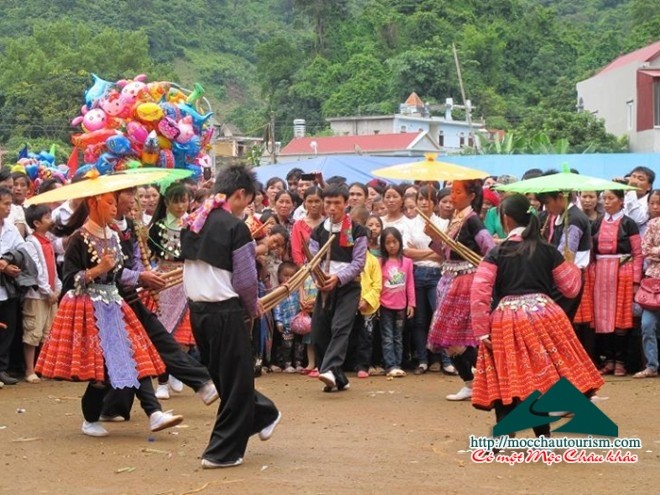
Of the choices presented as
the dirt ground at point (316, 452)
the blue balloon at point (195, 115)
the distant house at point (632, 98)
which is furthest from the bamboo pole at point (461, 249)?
the distant house at point (632, 98)

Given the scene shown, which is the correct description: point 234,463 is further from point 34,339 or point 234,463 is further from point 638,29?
point 638,29

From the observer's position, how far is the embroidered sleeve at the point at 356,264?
10.1 meters

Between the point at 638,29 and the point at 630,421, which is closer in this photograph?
the point at 630,421

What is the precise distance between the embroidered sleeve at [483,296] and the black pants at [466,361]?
7.07 feet

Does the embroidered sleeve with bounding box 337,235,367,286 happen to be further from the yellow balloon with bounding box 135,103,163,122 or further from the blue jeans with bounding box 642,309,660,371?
the yellow balloon with bounding box 135,103,163,122

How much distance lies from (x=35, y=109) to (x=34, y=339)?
5136cm

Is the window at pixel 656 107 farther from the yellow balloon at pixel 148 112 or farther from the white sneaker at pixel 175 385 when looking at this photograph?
the white sneaker at pixel 175 385

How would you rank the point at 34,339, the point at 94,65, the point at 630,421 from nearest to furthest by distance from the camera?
1. the point at 630,421
2. the point at 34,339
3. the point at 94,65

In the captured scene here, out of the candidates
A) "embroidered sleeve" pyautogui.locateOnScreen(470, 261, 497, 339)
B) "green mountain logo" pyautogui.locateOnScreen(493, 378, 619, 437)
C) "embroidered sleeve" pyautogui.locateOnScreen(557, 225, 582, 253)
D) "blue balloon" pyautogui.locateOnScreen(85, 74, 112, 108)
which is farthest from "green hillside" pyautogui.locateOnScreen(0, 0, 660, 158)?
"green mountain logo" pyautogui.locateOnScreen(493, 378, 619, 437)

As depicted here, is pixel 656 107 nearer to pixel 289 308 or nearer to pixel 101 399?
pixel 289 308

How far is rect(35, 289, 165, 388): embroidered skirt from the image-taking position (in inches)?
313

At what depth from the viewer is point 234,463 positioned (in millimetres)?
7117

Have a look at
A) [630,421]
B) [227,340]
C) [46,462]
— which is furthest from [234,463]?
[630,421]

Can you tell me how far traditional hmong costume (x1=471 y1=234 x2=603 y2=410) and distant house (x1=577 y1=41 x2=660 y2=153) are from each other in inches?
1508
